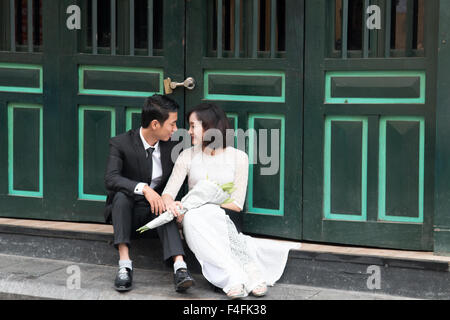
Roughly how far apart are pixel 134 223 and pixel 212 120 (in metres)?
0.88

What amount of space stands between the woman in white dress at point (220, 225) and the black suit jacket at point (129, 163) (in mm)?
152

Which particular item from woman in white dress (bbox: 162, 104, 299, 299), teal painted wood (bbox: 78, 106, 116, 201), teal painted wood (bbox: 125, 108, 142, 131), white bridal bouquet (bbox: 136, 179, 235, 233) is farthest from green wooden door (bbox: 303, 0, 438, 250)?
teal painted wood (bbox: 78, 106, 116, 201)

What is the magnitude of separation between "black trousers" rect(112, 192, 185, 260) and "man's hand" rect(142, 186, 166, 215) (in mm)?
102

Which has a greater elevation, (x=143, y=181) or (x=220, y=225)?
(x=143, y=181)

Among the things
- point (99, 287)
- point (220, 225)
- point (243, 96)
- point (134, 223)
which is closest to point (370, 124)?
point (243, 96)

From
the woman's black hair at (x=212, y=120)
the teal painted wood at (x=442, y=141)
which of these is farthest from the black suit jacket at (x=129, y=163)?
the teal painted wood at (x=442, y=141)

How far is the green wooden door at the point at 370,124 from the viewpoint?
527cm

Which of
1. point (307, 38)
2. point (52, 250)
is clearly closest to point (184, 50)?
point (307, 38)

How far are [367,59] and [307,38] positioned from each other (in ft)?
1.46

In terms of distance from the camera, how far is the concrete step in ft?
16.8

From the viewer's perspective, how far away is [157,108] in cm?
551

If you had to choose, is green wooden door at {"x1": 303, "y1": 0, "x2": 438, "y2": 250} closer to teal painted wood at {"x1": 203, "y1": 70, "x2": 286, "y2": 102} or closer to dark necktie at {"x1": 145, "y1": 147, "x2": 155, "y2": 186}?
teal painted wood at {"x1": 203, "y1": 70, "x2": 286, "y2": 102}

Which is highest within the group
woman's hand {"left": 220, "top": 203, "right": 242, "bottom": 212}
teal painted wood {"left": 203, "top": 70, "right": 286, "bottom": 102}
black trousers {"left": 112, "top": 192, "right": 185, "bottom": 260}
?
teal painted wood {"left": 203, "top": 70, "right": 286, "bottom": 102}

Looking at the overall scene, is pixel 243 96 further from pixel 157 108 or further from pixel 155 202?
pixel 155 202
